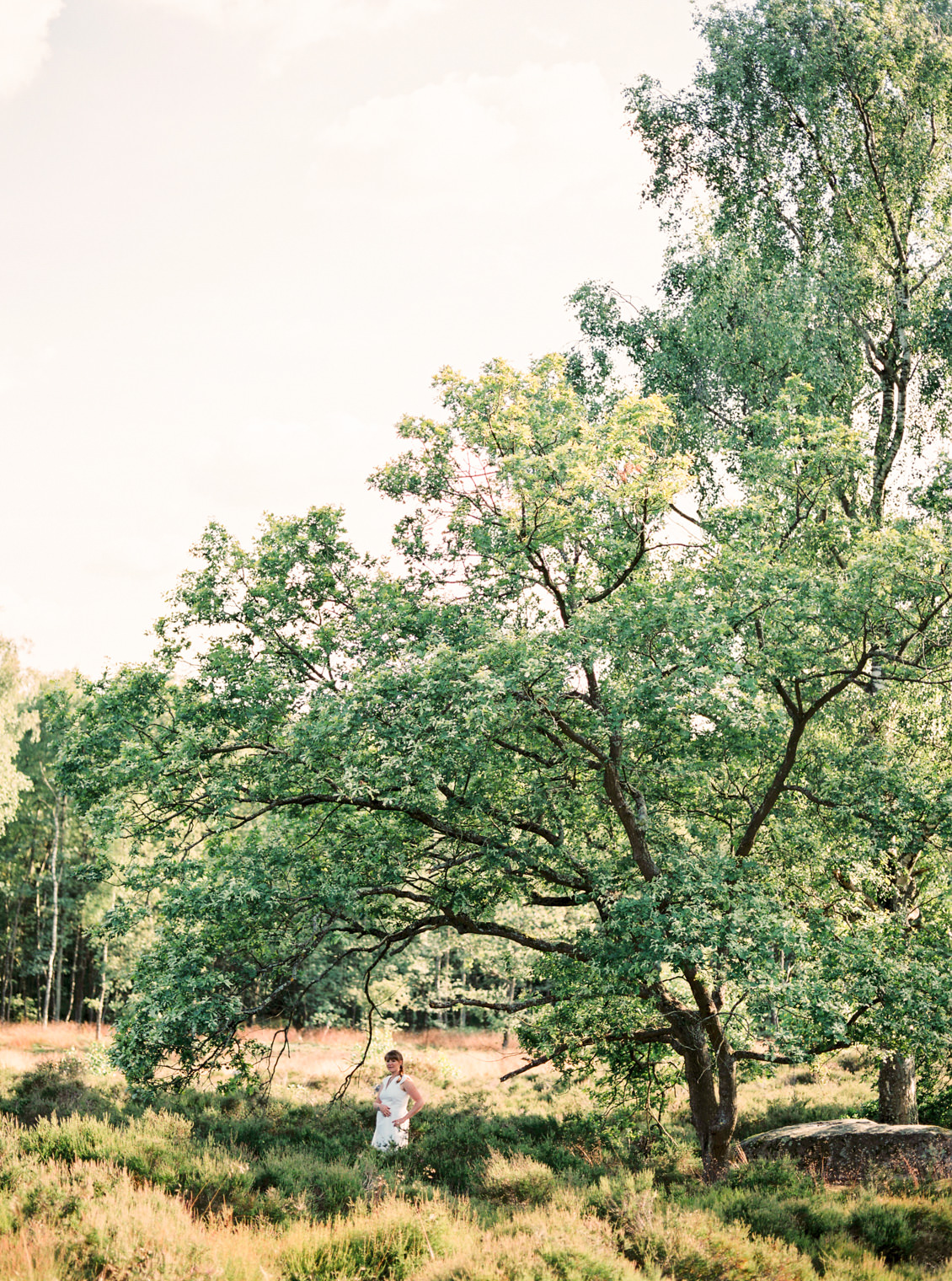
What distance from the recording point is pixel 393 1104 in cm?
967

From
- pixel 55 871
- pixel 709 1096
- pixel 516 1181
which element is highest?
pixel 55 871

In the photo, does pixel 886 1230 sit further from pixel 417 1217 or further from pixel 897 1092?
pixel 897 1092

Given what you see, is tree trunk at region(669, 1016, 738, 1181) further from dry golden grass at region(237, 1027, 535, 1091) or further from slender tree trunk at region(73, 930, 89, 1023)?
slender tree trunk at region(73, 930, 89, 1023)

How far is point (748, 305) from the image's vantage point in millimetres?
13977

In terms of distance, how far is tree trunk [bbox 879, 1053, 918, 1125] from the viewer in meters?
13.2

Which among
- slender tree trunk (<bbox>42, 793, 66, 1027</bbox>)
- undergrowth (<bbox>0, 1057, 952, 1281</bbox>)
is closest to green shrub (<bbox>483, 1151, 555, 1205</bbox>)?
undergrowth (<bbox>0, 1057, 952, 1281</bbox>)

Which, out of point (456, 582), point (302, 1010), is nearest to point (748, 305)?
point (456, 582)

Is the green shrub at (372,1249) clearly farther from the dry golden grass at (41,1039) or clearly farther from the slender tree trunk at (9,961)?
the slender tree trunk at (9,961)

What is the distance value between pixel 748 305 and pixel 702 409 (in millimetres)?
1794

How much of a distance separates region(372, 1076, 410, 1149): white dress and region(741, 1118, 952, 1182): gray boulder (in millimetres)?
5392

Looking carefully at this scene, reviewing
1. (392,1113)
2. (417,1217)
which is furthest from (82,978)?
(417,1217)

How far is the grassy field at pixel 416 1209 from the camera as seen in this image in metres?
5.95

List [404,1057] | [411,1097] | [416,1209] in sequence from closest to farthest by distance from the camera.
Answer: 1. [416,1209]
2. [411,1097]
3. [404,1057]

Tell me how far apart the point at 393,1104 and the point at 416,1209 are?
2193 mm
